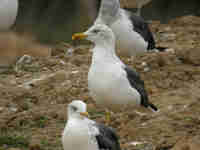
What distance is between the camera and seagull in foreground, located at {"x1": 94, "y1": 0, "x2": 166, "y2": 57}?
8672 mm

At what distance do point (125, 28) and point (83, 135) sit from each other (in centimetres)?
344

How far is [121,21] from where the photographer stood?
872cm

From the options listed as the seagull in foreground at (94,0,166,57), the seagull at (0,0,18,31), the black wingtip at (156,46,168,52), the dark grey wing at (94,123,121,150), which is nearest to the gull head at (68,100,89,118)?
the dark grey wing at (94,123,121,150)

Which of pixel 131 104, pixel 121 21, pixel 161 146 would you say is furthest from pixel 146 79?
pixel 161 146

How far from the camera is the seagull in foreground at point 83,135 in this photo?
17.8ft

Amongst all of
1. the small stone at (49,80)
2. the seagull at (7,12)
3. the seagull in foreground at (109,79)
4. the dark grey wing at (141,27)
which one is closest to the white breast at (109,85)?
the seagull in foreground at (109,79)

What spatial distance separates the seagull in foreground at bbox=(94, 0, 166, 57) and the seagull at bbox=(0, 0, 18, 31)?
1.17m

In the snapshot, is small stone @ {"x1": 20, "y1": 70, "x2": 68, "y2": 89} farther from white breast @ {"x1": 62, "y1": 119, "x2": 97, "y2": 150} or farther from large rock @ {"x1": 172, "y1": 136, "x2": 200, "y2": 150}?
large rock @ {"x1": 172, "y1": 136, "x2": 200, "y2": 150}

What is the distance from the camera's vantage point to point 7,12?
8.62 m

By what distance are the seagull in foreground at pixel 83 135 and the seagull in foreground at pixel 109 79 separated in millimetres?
969

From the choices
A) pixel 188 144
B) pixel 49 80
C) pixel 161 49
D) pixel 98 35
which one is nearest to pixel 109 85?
pixel 98 35

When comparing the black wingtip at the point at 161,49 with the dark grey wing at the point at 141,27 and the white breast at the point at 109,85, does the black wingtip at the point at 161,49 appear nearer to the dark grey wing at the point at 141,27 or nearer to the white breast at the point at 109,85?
the dark grey wing at the point at 141,27

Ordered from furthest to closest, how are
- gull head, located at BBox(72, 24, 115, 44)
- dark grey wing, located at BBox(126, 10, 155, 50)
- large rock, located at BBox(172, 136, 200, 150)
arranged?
dark grey wing, located at BBox(126, 10, 155, 50)
gull head, located at BBox(72, 24, 115, 44)
large rock, located at BBox(172, 136, 200, 150)

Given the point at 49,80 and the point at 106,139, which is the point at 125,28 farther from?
the point at 106,139
